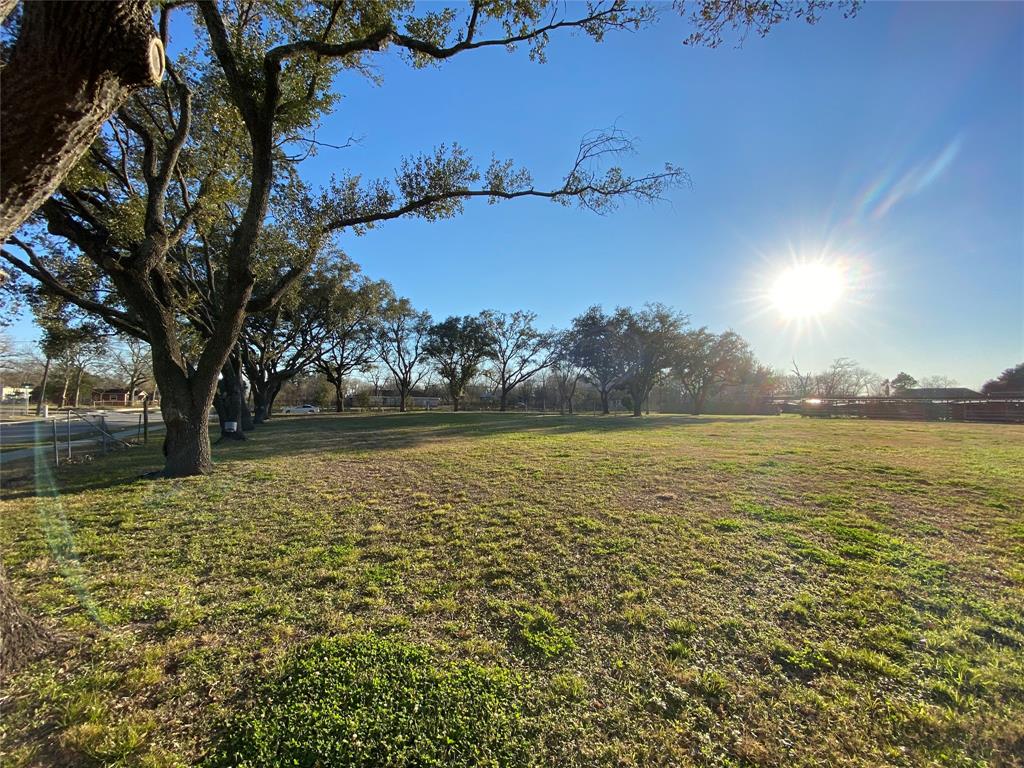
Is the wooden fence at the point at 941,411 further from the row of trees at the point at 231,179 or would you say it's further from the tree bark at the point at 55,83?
the tree bark at the point at 55,83

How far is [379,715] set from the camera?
1744 mm

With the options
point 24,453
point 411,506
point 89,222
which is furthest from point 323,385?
point 411,506

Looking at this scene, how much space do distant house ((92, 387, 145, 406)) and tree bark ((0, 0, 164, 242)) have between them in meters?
60.1

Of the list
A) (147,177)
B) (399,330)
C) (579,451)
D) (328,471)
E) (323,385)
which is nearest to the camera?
(147,177)

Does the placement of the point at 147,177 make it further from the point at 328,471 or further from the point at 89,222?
the point at 328,471

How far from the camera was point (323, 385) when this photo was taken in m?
48.6

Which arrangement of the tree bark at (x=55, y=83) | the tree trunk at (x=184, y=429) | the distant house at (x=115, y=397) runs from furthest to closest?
the distant house at (x=115, y=397) → the tree trunk at (x=184, y=429) → the tree bark at (x=55, y=83)

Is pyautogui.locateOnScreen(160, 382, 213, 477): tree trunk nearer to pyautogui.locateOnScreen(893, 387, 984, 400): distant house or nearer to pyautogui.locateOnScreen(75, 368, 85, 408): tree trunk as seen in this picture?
pyautogui.locateOnScreen(75, 368, 85, 408): tree trunk

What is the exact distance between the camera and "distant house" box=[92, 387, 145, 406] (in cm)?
4741

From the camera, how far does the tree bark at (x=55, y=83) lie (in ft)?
5.46

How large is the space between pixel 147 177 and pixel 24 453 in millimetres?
9398

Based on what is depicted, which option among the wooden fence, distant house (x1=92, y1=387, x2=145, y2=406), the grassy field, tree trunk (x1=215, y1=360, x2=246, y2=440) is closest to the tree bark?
the grassy field

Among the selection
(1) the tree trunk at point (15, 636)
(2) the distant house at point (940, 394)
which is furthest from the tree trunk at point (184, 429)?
(2) the distant house at point (940, 394)

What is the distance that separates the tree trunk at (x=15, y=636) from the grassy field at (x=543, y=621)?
0.10 metres
